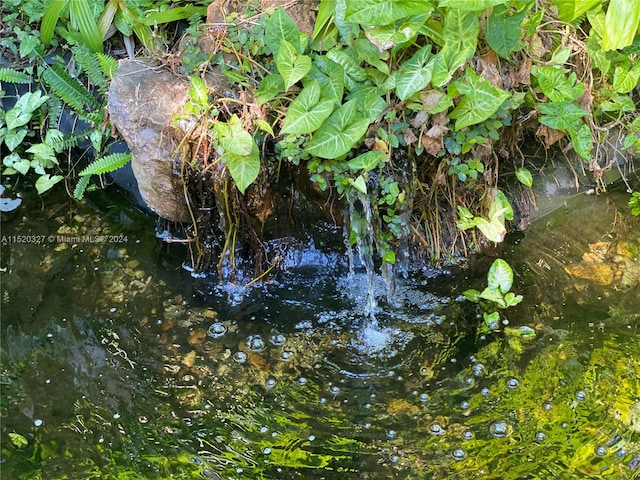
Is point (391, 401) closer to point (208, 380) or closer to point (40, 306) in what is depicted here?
point (208, 380)

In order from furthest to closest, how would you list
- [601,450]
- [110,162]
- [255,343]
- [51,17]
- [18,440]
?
[51,17] → [110,162] → [255,343] → [18,440] → [601,450]

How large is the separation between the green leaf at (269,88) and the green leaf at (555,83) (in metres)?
1.24

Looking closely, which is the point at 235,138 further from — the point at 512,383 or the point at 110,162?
the point at 512,383

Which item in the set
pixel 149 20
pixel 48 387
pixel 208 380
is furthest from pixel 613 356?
pixel 149 20

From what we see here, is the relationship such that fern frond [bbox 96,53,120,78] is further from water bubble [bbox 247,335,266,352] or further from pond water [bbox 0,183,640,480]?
water bubble [bbox 247,335,266,352]

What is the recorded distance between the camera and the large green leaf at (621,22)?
2.58m

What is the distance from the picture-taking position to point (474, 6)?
7.43 feet

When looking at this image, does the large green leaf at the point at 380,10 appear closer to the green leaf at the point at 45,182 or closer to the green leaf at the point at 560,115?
the green leaf at the point at 560,115

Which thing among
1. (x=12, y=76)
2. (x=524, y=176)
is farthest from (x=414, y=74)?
(x=12, y=76)

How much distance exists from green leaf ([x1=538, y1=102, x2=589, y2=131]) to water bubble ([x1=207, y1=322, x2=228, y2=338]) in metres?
1.91

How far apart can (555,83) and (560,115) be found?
0.16 meters

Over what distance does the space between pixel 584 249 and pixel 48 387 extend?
2917mm

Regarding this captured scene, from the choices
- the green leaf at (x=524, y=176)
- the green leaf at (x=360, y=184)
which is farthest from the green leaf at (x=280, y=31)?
the green leaf at (x=524, y=176)

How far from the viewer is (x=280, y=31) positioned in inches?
105
